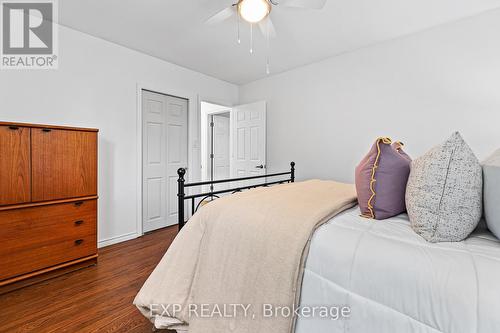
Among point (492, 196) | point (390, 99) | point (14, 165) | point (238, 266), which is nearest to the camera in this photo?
point (492, 196)

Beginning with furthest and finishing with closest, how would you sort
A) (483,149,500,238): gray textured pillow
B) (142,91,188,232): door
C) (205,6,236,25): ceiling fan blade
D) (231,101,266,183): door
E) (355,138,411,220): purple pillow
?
(231,101,266,183): door < (142,91,188,232): door < (205,6,236,25): ceiling fan blade < (355,138,411,220): purple pillow < (483,149,500,238): gray textured pillow

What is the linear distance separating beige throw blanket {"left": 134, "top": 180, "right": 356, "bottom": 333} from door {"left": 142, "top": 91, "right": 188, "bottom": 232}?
2147 mm

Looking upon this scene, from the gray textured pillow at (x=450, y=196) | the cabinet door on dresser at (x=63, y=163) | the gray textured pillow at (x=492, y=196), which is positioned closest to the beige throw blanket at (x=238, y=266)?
the gray textured pillow at (x=450, y=196)

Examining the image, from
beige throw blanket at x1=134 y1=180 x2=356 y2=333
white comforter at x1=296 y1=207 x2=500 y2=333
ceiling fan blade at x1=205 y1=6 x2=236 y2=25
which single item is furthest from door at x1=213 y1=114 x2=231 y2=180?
white comforter at x1=296 y1=207 x2=500 y2=333

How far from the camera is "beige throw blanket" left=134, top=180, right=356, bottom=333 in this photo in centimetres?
97

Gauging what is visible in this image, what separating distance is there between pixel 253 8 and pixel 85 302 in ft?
8.41

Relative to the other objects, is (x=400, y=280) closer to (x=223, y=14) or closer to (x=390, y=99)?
(x=223, y=14)

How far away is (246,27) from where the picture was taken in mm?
2443

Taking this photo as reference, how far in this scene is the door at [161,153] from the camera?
3219mm

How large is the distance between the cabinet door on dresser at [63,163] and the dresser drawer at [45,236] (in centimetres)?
13

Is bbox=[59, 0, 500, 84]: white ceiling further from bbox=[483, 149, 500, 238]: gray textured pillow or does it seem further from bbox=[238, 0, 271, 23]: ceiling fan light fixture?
bbox=[483, 149, 500, 238]: gray textured pillow

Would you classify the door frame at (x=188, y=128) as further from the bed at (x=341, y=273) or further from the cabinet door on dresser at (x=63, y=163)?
the bed at (x=341, y=273)

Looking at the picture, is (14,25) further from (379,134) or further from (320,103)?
(379,134)

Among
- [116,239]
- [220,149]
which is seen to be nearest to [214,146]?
[220,149]
